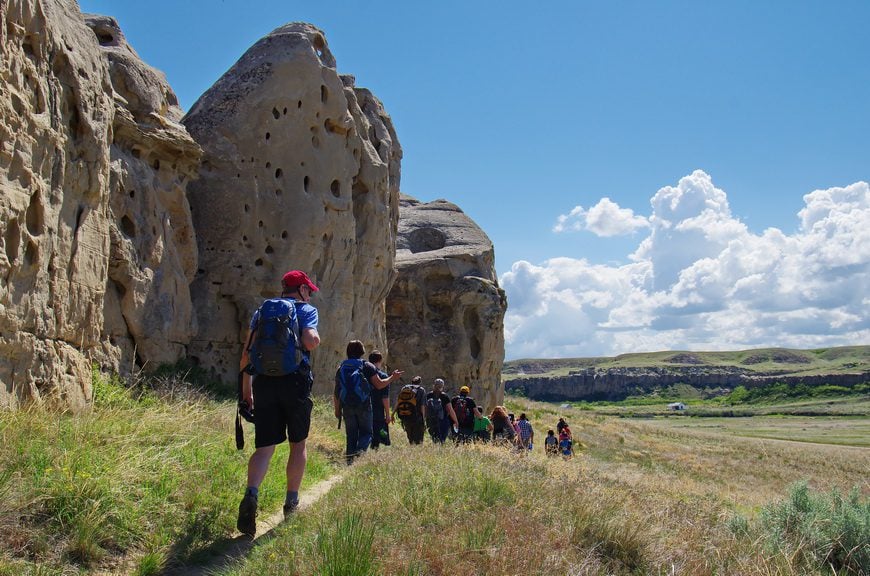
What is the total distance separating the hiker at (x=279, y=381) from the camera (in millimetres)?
5996

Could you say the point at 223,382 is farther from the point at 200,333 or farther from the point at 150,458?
the point at 150,458

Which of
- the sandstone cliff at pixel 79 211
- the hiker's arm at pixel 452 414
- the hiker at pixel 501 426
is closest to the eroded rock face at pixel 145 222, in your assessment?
the sandstone cliff at pixel 79 211

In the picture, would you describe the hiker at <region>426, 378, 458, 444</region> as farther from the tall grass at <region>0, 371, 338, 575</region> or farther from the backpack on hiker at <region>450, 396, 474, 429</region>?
the tall grass at <region>0, 371, 338, 575</region>

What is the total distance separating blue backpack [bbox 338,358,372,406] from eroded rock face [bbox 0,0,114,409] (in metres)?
3.29

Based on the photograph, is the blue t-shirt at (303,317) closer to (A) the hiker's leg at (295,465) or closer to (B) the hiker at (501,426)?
(A) the hiker's leg at (295,465)

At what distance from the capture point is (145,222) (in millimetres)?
12930

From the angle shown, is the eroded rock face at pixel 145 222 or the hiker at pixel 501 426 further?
the hiker at pixel 501 426

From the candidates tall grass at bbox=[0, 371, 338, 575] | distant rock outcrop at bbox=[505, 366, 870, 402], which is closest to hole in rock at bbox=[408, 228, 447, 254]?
tall grass at bbox=[0, 371, 338, 575]

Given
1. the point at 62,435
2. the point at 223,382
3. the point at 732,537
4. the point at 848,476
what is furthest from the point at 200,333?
the point at 848,476

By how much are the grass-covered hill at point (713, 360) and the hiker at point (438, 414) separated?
12857 cm

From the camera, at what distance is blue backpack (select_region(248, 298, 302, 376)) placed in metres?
5.99

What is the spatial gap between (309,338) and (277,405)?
63cm

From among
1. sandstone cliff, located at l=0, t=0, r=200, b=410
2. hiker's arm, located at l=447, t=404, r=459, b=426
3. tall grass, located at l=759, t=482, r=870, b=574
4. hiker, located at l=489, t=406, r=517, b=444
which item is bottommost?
tall grass, located at l=759, t=482, r=870, b=574

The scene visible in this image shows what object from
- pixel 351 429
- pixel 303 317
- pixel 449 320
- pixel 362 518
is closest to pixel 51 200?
pixel 303 317
